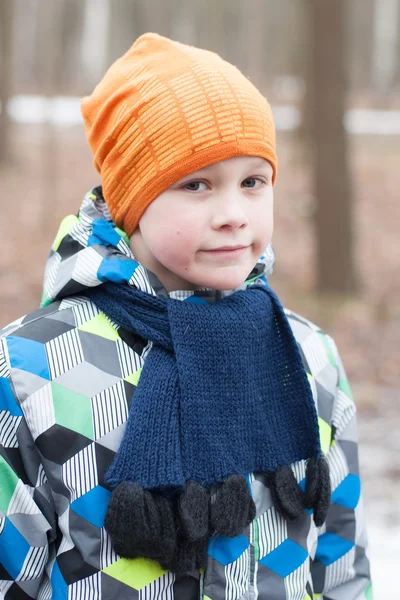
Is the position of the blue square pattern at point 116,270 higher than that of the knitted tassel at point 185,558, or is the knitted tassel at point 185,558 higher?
the blue square pattern at point 116,270

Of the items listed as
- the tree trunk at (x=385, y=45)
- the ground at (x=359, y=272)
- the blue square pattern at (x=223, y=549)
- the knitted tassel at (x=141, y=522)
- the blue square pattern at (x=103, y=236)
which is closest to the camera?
the knitted tassel at (x=141, y=522)

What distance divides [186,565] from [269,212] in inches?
33.2

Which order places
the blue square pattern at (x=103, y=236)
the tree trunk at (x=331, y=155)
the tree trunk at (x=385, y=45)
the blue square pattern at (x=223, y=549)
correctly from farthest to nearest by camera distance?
the tree trunk at (x=385, y=45) → the tree trunk at (x=331, y=155) → the blue square pattern at (x=103, y=236) → the blue square pattern at (x=223, y=549)

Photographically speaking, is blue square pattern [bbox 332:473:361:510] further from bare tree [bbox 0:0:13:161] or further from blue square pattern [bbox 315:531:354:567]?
bare tree [bbox 0:0:13:161]

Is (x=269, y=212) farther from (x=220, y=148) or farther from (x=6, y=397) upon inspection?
(x=6, y=397)

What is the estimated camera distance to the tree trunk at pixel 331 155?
7.54 meters

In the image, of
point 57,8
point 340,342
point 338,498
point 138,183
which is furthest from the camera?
point 57,8

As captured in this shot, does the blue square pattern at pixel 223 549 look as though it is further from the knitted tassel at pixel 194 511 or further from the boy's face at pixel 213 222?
the boy's face at pixel 213 222

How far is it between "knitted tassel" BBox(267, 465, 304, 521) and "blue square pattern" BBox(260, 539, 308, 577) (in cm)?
8

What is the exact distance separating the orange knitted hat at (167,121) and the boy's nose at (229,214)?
4.0 inches

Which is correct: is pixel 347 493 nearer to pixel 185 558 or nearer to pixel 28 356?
pixel 185 558

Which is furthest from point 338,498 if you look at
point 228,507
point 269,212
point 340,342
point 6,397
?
Answer: point 340,342

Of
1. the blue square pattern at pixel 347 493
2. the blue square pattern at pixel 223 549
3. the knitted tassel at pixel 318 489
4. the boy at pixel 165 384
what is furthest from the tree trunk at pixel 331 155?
the blue square pattern at pixel 223 549

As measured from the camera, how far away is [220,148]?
5.67ft
